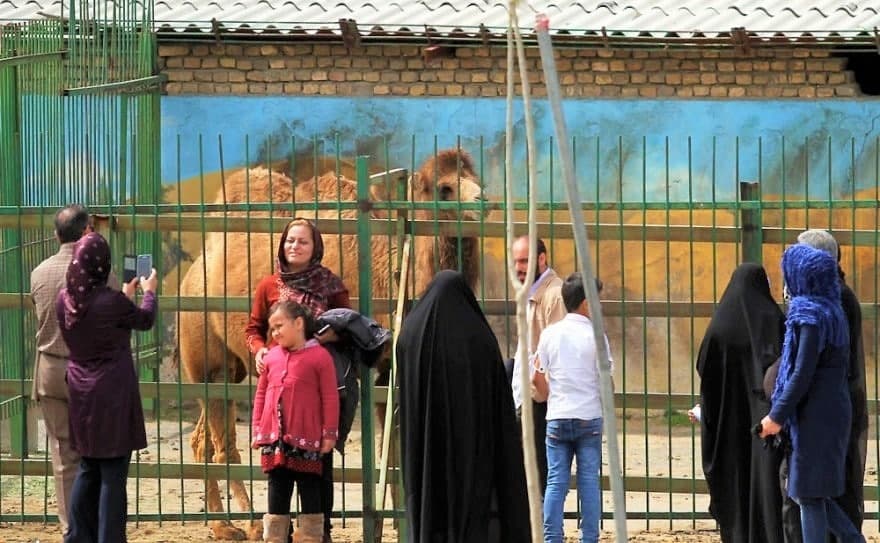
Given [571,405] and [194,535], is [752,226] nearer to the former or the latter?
[571,405]

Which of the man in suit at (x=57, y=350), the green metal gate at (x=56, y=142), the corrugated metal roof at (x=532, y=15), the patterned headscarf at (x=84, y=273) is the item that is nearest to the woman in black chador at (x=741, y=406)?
the patterned headscarf at (x=84, y=273)

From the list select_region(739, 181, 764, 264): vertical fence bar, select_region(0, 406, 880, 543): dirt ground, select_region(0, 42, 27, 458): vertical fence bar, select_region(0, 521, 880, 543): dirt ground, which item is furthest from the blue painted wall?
select_region(739, 181, 764, 264): vertical fence bar

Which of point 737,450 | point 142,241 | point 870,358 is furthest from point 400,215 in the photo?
point 870,358

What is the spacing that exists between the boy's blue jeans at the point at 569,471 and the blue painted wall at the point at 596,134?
560 cm

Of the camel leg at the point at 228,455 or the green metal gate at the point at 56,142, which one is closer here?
the green metal gate at the point at 56,142

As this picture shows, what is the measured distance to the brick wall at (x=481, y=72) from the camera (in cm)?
1328

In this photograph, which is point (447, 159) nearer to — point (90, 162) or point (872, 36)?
point (90, 162)

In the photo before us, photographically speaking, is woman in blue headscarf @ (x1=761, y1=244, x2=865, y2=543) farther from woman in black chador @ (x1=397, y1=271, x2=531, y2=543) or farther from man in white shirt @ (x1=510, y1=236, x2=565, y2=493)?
man in white shirt @ (x1=510, y1=236, x2=565, y2=493)

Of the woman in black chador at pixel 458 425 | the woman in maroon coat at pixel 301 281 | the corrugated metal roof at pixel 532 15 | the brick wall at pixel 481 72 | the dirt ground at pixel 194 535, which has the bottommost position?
the dirt ground at pixel 194 535

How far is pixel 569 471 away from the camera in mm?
7480

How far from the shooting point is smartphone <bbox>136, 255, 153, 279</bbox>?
752cm

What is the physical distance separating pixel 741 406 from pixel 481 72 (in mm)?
6593

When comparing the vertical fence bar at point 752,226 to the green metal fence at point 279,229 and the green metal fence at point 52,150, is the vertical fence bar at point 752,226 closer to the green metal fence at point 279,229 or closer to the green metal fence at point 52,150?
the green metal fence at point 279,229

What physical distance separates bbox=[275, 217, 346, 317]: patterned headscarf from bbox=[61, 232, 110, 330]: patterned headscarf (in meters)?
0.98
